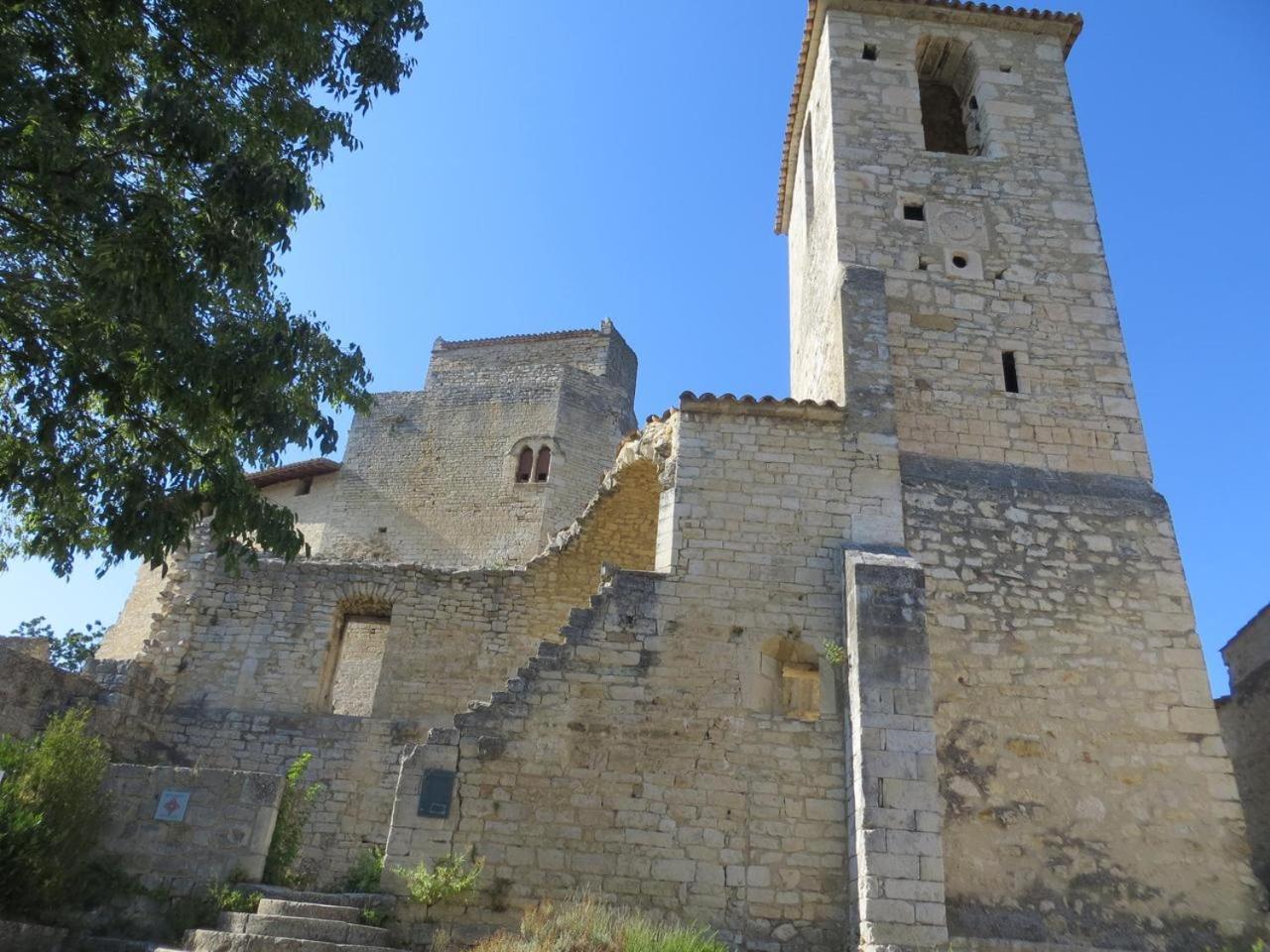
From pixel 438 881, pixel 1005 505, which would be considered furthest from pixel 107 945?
pixel 1005 505

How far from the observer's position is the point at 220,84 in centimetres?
622

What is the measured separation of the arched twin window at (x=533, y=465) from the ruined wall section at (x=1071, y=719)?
17.6 metres

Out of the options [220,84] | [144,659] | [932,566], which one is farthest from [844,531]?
[144,659]

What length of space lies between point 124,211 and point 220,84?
52.0 inches

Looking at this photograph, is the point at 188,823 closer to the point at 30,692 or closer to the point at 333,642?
the point at 30,692

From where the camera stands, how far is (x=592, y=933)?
21.1 ft

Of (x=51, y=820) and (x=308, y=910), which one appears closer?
(x=308, y=910)

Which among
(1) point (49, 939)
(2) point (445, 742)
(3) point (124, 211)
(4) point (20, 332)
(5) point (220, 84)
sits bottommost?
(1) point (49, 939)

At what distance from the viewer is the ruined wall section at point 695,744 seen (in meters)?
7.17

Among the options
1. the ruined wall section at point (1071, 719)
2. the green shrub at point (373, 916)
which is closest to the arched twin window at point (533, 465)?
the ruined wall section at point (1071, 719)

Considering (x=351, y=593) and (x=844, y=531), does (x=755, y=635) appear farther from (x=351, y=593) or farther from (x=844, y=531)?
(x=351, y=593)

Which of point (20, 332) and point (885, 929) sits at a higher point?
point (20, 332)

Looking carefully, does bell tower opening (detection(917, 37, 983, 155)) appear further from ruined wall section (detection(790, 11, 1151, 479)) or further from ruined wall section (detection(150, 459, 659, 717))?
ruined wall section (detection(150, 459, 659, 717))

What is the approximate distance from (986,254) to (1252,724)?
5.98 meters
